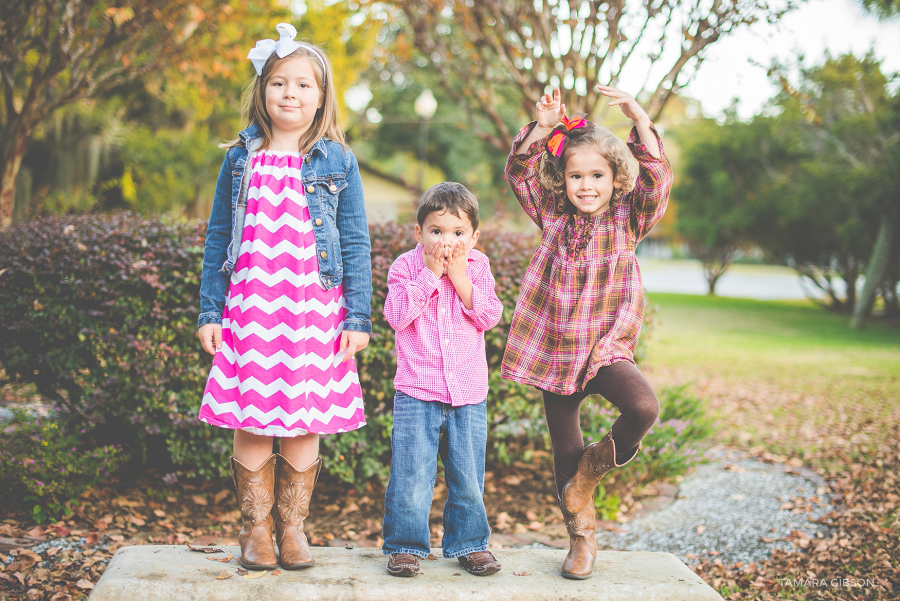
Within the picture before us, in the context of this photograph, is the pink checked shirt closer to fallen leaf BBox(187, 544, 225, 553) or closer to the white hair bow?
the white hair bow

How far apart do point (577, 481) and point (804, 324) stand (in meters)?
14.8

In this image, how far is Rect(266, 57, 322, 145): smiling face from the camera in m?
2.44

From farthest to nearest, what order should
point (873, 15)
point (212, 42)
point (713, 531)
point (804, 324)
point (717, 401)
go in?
1. point (804, 324)
2. point (873, 15)
3. point (212, 42)
4. point (717, 401)
5. point (713, 531)

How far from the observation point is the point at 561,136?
257 centimetres

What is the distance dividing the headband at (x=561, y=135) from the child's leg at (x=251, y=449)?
153 centimetres

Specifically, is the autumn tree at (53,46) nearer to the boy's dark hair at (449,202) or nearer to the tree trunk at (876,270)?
the boy's dark hair at (449,202)

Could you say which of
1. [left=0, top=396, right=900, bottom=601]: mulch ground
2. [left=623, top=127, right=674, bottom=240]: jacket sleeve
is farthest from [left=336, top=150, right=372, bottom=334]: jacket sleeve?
[left=0, top=396, right=900, bottom=601]: mulch ground

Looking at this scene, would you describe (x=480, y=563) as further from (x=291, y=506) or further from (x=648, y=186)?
(x=648, y=186)

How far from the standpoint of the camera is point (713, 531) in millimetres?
3754

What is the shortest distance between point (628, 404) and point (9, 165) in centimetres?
577

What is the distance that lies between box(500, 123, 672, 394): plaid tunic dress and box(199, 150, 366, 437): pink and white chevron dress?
28.9 inches

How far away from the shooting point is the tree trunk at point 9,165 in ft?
18.5

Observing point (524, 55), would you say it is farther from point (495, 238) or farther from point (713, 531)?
point (713, 531)

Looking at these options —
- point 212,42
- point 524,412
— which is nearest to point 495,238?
point 524,412
